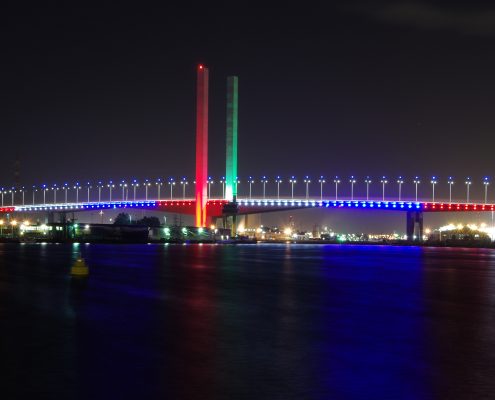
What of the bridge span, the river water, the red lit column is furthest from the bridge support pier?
the river water

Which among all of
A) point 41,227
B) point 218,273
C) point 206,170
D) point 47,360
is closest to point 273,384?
point 47,360

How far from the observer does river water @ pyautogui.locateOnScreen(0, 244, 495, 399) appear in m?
10.5

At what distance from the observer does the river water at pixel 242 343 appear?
34.4 ft

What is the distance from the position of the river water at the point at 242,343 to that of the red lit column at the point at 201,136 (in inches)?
3458

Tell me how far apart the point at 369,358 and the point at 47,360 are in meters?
5.05

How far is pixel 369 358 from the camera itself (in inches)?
503

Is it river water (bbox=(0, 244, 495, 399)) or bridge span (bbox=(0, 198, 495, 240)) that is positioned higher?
bridge span (bbox=(0, 198, 495, 240))

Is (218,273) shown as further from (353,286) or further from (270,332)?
(270,332)

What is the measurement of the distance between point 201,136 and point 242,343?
336ft

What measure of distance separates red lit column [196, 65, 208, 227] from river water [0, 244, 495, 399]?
288 feet

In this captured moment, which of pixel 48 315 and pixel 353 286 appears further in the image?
pixel 353 286

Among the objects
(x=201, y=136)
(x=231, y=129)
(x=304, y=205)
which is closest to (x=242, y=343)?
(x=201, y=136)

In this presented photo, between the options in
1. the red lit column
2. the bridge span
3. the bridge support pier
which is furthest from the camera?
the bridge support pier

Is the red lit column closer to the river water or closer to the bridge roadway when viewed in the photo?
the bridge roadway
